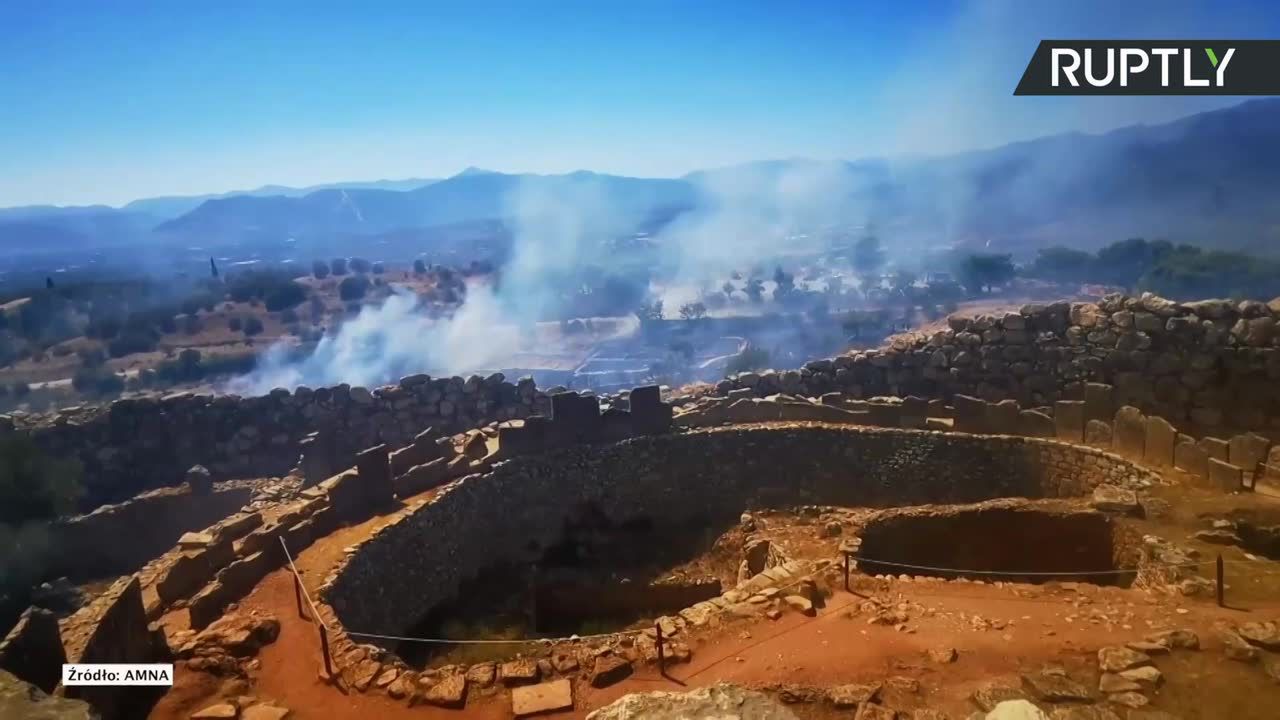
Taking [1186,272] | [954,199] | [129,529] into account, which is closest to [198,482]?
[129,529]

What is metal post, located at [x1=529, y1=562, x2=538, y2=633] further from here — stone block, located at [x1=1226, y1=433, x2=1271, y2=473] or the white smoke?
the white smoke

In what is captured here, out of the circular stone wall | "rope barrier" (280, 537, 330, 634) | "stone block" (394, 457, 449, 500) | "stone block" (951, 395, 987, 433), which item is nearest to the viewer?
"rope barrier" (280, 537, 330, 634)

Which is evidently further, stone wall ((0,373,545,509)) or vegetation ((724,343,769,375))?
vegetation ((724,343,769,375))

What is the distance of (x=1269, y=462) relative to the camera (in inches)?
496

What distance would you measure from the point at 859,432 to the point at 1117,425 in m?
4.42

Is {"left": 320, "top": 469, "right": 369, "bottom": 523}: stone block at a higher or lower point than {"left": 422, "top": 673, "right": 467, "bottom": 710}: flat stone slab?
higher

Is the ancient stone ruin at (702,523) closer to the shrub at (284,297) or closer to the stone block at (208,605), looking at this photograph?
the stone block at (208,605)

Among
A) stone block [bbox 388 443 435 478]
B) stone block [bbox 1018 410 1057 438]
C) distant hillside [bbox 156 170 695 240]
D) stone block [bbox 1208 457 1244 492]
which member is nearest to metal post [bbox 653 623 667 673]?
stone block [bbox 388 443 435 478]

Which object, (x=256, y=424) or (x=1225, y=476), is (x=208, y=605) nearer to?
(x=256, y=424)

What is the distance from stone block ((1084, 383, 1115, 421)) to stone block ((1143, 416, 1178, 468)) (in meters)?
1.41

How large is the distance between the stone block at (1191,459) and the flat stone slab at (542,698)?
1084 centimetres

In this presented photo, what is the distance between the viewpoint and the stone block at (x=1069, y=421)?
577 inches

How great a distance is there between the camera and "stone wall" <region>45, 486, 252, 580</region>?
16.8m

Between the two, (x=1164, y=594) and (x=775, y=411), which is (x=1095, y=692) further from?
(x=775, y=411)
